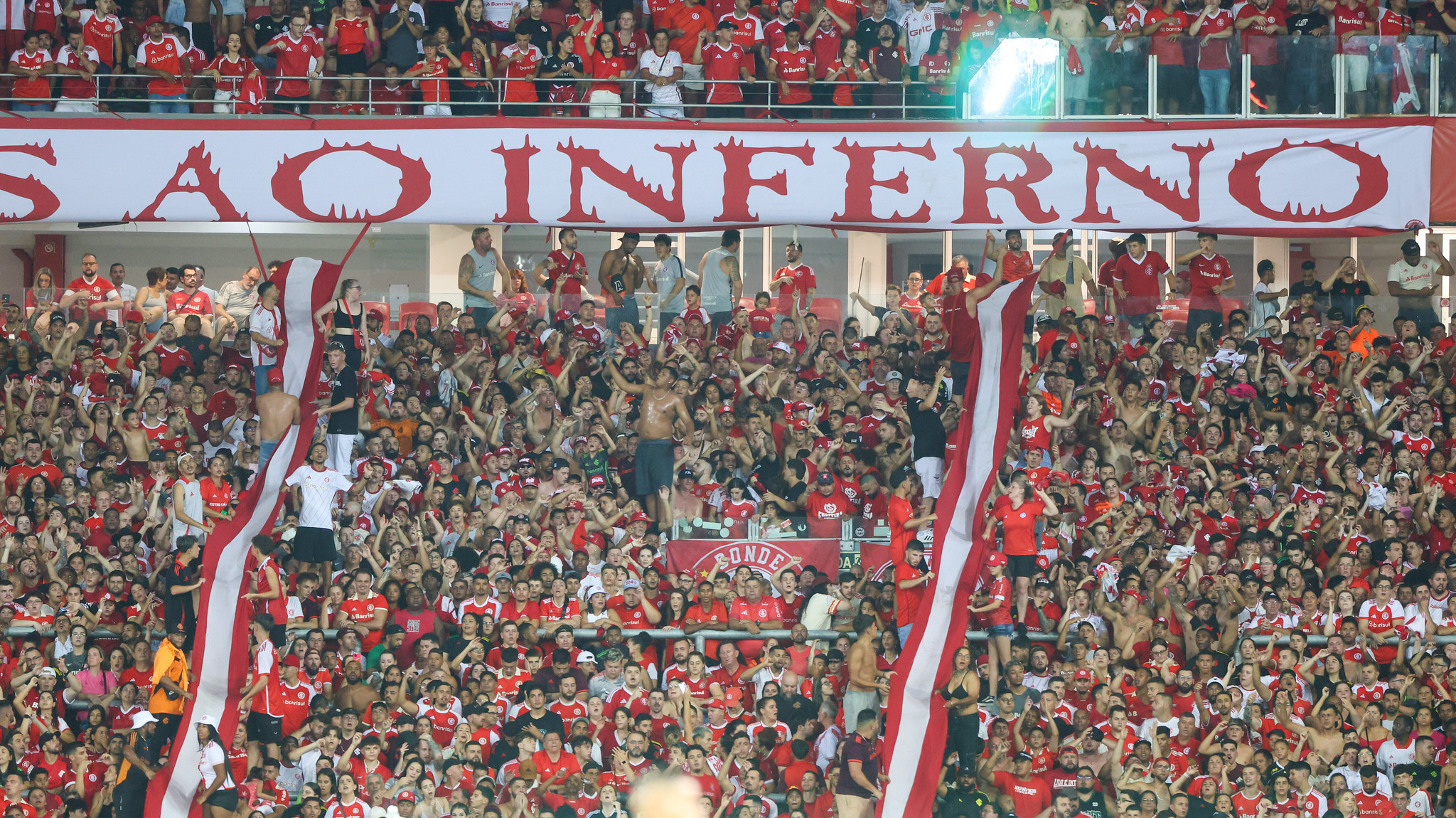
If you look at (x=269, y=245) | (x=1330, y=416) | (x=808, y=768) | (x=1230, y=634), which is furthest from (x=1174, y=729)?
(x=269, y=245)

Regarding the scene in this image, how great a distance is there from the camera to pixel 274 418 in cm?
1467

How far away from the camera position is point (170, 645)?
42.7ft

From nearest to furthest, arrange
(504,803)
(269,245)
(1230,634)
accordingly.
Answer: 1. (504,803)
2. (1230,634)
3. (269,245)

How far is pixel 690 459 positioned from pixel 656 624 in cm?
173

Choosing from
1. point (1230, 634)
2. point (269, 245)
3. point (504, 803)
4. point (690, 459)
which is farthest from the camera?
point (269, 245)

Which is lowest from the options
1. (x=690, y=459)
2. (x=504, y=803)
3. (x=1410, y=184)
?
(x=504, y=803)

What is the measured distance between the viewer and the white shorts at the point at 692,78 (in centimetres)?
1592

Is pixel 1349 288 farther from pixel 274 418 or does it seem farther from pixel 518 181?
pixel 274 418

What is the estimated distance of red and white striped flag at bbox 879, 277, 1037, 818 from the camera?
12344mm

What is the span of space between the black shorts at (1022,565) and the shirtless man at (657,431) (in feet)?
8.91

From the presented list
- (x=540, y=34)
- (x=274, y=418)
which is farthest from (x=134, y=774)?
(x=540, y=34)

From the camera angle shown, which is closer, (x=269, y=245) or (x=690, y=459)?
(x=690, y=459)

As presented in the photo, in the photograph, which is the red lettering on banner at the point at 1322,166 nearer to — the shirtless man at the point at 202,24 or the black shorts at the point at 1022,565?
the black shorts at the point at 1022,565

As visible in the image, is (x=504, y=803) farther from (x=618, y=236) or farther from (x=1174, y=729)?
(x=618, y=236)
